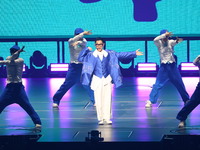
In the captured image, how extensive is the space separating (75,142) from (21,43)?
13573 millimetres

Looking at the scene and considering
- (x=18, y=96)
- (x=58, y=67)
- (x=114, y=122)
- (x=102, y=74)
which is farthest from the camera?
(x=58, y=67)

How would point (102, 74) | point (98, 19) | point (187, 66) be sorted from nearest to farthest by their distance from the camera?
1. point (102, 74)
2. point (187, 66)
3. point (98, 19)

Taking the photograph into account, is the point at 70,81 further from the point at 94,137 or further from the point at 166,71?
the point at 94,137

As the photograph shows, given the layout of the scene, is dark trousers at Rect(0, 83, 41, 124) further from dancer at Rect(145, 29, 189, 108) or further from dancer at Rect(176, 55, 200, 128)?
dancer at Rect(145, 29, 189, 108)

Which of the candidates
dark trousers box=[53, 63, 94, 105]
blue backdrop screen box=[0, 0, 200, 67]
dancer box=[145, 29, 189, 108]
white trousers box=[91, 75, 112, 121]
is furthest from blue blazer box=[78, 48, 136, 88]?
blue backdrop screen box=[0, 0, 200, 67]

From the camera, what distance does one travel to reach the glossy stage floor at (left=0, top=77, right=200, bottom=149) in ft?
38.5

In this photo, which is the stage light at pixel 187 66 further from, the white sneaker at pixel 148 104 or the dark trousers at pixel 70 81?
the dark trousers at pixel 70 81

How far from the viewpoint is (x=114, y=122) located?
13789 millimetres

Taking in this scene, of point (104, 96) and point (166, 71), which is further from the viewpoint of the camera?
point (166, 71)

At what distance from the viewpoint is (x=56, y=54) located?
80.7 ft

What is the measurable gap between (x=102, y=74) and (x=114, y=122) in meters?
1.11

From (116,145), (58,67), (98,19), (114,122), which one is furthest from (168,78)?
(98,19)

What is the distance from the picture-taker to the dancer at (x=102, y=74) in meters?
13.3

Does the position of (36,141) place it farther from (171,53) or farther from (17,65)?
(171,53)
